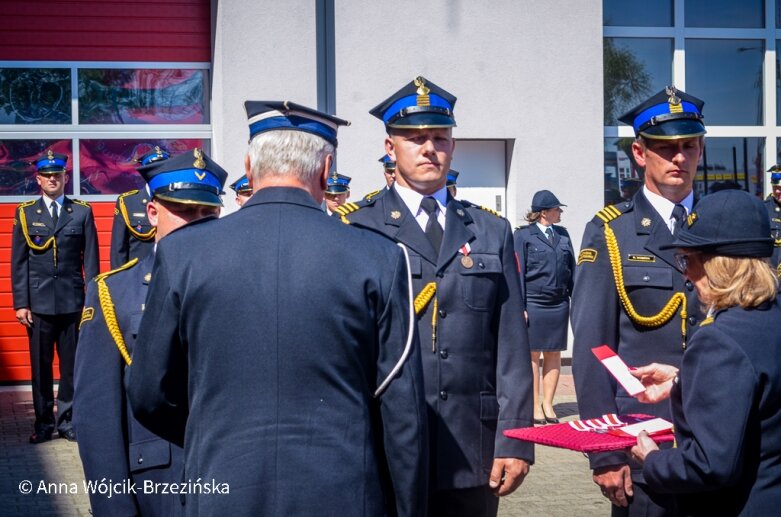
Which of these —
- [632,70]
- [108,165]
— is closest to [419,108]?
[108,165]

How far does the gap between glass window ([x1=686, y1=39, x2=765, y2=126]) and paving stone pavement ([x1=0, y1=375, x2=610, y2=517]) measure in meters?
6.94

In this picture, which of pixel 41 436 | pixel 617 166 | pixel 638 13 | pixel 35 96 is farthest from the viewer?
pixel 638 13

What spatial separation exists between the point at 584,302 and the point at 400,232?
0.81 meters

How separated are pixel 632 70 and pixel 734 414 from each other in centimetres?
1201

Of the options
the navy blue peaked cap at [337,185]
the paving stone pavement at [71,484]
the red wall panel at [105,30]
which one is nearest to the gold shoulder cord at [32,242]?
the paving stone pavement at [71,484]

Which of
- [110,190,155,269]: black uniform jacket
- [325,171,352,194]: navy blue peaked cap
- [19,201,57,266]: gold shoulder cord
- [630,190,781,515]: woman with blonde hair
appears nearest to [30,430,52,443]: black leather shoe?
[19,201,57,266]: gold shoulder cord

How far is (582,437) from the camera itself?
366 centimetres

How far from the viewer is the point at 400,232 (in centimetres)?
446

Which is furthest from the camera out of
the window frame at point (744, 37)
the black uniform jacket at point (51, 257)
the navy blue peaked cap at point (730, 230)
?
the window frame at point (744, 37)

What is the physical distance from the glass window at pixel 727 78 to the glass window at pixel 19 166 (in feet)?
27.7

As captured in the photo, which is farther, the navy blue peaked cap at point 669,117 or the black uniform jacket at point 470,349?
the navy blue peaked cap at point 669,117

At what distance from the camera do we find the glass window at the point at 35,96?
13.1m

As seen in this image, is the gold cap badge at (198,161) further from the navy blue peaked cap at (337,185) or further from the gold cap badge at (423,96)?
the navy blue peaked cap at (337,185)

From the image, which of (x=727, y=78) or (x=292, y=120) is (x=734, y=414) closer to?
(x=292, y=120)
